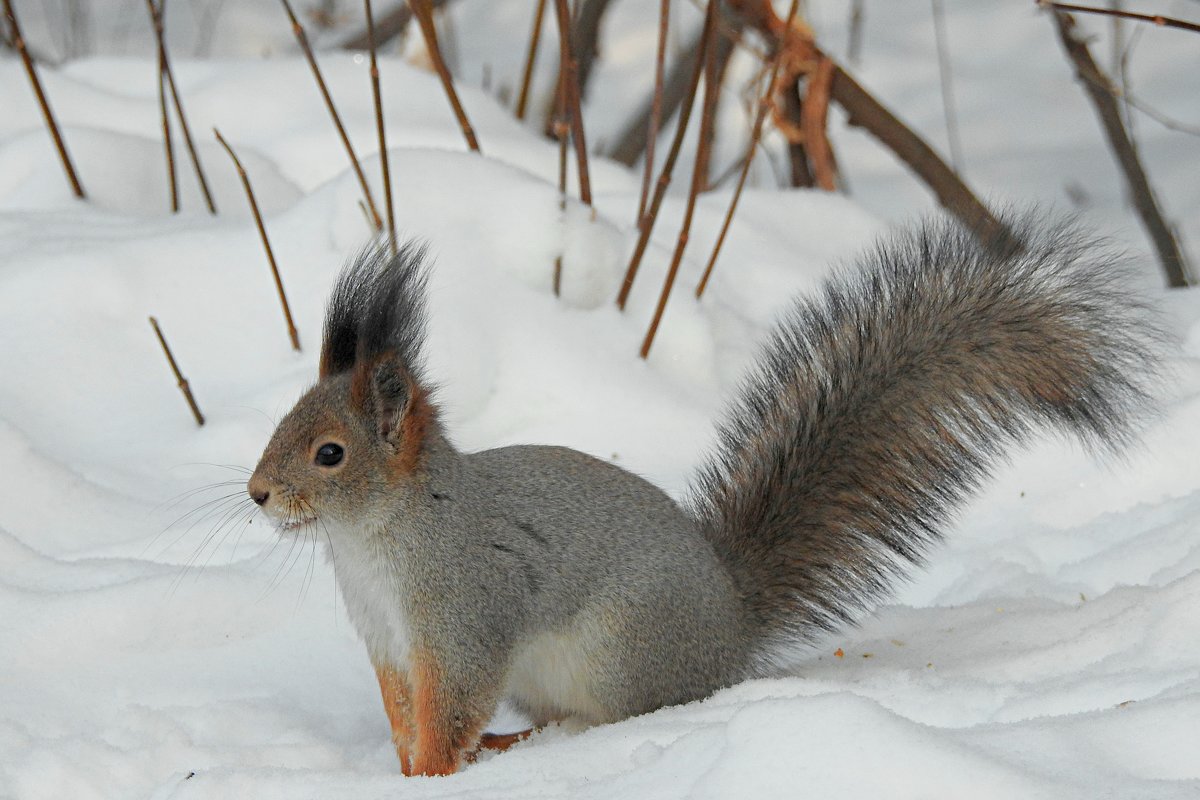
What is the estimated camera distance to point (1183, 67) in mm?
→ 5805

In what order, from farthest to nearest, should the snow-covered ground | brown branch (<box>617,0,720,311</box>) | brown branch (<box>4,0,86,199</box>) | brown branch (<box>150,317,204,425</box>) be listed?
brown branch (<box>4,0,86,199</box>) → brown branch (<box>617,0,720,311</box>) → brown branch (<box>150,317,204,425</box>) → the snow-covered ground

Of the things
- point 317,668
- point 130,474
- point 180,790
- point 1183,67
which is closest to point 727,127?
point 1183,67

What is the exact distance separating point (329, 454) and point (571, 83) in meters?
1.27

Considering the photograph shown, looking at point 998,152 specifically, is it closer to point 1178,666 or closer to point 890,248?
point 890,248

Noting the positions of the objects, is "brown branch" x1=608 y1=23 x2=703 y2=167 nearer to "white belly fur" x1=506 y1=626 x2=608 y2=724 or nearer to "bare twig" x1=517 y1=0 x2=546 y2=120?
"bare twig" x1=517 y1=0 x2=546 y2=120

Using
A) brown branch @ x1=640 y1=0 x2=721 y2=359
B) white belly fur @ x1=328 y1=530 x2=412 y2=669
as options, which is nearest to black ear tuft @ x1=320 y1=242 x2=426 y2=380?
white belly fur @ x1=328 y1=530 x2=412 y2=669

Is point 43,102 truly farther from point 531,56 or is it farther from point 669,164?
point 669,164

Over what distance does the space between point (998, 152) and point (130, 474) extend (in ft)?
13.2

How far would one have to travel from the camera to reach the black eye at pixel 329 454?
169cm

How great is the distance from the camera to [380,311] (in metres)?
1.69

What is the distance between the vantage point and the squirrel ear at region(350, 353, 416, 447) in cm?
171

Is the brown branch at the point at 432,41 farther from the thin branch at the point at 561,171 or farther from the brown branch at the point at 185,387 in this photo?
the brown branch at the point at 185,387

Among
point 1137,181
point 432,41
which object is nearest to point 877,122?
point 1137,181

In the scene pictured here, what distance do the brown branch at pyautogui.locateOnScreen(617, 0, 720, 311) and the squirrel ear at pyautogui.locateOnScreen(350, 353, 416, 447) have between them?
1086mm
